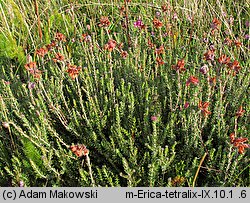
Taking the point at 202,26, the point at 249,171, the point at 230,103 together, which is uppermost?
the point at 202,26

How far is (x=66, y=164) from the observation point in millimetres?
1619

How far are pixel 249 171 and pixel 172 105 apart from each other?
1.83ft

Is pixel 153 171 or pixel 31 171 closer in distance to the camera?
pixel 153 171

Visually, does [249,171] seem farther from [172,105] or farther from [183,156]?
[172,105]

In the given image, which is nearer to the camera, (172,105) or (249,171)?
(249,171)

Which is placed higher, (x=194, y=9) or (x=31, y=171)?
(x=194, y=9)

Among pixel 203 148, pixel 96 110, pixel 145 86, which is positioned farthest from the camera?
pixel 145 86

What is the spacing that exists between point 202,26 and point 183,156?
1.28 m

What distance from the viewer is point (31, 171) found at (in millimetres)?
1635

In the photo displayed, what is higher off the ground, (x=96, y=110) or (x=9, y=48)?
(x=9, y=48)

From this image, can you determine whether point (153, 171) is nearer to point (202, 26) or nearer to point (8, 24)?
point (202, 26)

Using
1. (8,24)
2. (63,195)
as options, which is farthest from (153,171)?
(8,24)

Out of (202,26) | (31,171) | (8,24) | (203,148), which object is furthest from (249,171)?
(8,24)

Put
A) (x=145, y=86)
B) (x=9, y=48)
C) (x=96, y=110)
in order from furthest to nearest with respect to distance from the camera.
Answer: (x=9, y=48), (x=145, y=86), (x=96, y=110)
